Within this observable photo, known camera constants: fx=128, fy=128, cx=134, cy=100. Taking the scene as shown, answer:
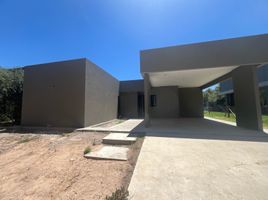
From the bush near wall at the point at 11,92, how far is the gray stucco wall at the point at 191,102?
13069 mm

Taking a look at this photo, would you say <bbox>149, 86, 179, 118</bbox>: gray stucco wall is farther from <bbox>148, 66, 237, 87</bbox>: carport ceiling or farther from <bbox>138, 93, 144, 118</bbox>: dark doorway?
<bbox>148, 66, 237, 87</bbox>: carport ceiling

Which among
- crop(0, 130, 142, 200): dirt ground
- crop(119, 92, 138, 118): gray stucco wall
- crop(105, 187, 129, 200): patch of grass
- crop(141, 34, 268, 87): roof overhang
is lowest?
crop(0, 130, 142, 200): dirt ground

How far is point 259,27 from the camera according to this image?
237 inches

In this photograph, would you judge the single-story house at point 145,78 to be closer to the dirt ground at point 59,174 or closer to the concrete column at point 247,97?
the concrete column at point 247,97

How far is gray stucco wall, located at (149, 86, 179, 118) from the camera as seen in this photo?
11.3 m

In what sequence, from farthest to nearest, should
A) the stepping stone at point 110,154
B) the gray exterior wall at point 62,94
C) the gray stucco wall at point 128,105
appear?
the gray stucco wall at point 128,105 < the gray exterior wall at point 62,94 < the stepping stone at point 110,154

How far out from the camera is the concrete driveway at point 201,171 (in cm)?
192

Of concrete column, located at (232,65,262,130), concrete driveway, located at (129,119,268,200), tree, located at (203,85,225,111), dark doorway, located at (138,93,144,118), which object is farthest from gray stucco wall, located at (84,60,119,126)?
tree, located at (203,85,225,111)

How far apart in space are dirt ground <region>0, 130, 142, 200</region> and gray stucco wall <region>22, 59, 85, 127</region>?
116 inches

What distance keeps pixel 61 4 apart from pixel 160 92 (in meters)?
9.00

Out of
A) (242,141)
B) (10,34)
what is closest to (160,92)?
(242,141)

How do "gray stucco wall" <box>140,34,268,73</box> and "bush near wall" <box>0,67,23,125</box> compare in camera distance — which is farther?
"bush near wall" <box>0,67,23,125</box>

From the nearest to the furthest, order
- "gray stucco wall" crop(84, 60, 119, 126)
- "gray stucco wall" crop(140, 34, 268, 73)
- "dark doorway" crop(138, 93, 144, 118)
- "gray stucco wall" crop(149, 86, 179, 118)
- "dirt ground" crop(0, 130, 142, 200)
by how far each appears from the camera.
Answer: "dirt ground" crop(0, 130, 142, 200), "gray stucco wall" crop(140, 34, 268, 73), "gray stucco wall" crop(84, 60, 119, 126), "gray stucco wall" crop(149, 86, 179, 118), "dark doorway" crop(138, 93, 144, 118)

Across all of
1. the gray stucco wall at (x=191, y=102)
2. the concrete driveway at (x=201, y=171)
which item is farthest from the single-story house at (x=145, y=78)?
the concrete driveway at (x=201, y=171)
